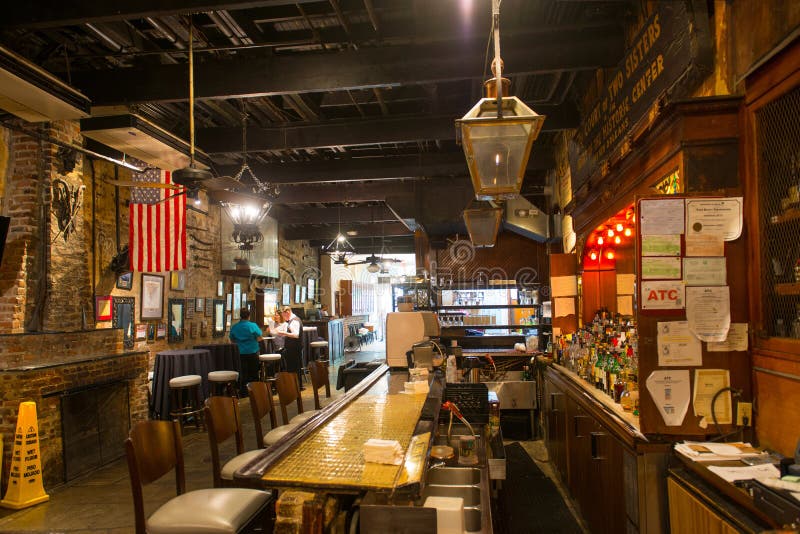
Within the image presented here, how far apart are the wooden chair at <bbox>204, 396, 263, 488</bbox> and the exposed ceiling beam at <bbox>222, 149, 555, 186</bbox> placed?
5.28 m

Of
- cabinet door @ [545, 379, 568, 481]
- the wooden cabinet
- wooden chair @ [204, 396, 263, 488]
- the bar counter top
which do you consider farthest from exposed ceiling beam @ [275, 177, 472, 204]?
wooden chair @ [204, 396, 263, 488]

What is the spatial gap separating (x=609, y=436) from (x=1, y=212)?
6292 millimetres

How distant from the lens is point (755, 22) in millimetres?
2299

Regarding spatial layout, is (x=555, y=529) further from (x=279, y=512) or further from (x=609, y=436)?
(x=279, y=512)

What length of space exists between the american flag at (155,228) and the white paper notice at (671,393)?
583cm

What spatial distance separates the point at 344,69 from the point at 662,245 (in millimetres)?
3444

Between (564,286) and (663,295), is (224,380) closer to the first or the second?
(564,286)

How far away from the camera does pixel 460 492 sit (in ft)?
7.07

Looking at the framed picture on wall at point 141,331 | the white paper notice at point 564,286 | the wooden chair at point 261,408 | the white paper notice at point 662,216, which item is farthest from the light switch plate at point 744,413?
the framed picture on wall at point 141,331

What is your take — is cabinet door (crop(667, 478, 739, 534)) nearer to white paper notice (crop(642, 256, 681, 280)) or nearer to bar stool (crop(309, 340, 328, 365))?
white paper notice (crop(642, 256, 681, 280))

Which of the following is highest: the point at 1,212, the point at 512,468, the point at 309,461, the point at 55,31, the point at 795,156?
the point at 55,31

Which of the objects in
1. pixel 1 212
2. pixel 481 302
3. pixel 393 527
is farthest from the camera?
pixel 481 302

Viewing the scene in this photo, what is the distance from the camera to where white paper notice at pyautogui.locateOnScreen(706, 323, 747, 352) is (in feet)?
7.91

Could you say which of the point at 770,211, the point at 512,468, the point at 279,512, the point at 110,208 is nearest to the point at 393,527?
the point at 279,512
